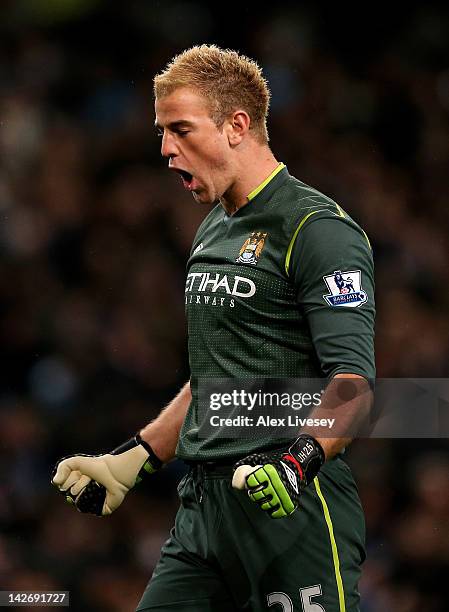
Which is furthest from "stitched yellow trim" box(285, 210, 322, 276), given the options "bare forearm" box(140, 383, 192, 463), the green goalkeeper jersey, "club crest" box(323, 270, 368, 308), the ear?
"bare forearm" box(140, 383, 192, 463)

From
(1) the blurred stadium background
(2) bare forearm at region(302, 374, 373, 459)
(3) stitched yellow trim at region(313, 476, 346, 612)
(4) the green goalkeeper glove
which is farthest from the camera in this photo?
(1) the blurred stadium background

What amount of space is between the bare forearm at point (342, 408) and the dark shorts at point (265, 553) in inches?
9.6

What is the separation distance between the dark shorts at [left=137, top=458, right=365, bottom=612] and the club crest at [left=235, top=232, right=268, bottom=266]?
19.9 inches

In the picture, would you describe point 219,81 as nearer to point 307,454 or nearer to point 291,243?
point 291,243

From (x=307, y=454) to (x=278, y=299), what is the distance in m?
0.43

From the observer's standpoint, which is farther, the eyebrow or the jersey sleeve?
the eyebrow

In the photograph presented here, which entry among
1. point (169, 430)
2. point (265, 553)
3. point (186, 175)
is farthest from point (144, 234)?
point (265, 553)

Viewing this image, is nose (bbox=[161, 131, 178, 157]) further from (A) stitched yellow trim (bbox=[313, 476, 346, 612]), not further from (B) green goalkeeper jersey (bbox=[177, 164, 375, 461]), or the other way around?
(A) stitched yellow trim (bbox=[313, 476, 346, 612])

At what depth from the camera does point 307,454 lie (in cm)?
231

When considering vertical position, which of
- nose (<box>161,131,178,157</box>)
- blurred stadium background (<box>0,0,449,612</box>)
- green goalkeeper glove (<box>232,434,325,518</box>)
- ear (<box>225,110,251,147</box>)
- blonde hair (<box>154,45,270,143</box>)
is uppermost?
blonde hair (<box>154,45,270,143</box>)

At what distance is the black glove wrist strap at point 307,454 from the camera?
229 cm

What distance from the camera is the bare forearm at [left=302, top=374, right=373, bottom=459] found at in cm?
238

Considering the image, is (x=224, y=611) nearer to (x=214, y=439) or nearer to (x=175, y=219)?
(x=214, y=439)

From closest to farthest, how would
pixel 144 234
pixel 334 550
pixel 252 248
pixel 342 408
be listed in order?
pixel 342 408, pixel 334 550, pixel 252 248, pixel 144 234
